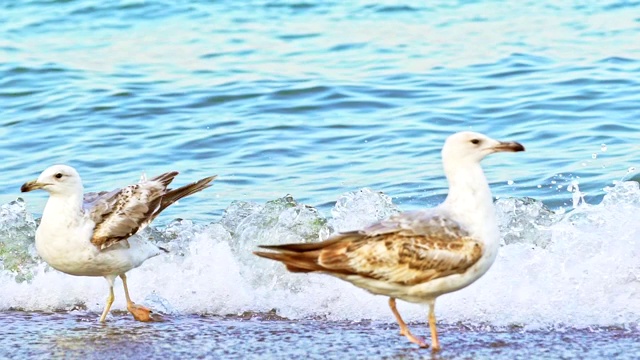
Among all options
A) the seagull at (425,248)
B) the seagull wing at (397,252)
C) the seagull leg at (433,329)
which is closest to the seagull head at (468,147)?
the seagull at (425,248)

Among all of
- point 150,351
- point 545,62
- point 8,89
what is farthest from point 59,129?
point 150,351

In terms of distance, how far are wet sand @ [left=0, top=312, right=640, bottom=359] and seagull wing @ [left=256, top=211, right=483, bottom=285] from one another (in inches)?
18.8

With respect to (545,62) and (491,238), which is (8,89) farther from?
(491,238)

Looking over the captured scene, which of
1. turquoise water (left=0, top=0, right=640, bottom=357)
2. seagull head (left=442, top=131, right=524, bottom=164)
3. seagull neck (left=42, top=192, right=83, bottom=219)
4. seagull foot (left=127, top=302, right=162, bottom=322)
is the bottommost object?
turquoise water (left=0, top=0, right=640, bottom=357)

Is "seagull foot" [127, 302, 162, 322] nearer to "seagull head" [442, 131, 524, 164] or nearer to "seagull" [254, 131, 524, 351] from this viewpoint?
"seagull" [254, 131, 524, 351]

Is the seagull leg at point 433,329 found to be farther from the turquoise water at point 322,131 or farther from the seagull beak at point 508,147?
the seagull beak at point 508,147

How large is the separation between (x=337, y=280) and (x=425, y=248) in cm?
177

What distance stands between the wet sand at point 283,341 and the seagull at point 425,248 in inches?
16.2

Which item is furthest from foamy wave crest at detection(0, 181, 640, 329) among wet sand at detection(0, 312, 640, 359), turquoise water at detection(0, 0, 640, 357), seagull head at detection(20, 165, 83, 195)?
seagull head at detection(20, 165, 83, 195)

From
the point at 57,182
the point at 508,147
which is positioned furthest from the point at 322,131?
the point at 508,147

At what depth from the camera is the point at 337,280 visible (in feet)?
27.2

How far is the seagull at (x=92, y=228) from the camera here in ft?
26.1

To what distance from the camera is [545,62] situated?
1581cm

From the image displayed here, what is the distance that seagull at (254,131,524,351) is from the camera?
6.58 m
